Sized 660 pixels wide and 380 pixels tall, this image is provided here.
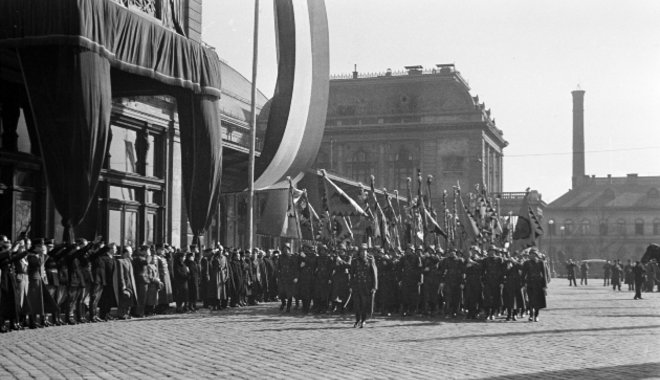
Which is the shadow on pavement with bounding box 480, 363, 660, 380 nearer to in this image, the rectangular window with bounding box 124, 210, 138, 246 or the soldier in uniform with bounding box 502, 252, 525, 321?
the soldier in uniform with bounding box 502, 252, 525, 321

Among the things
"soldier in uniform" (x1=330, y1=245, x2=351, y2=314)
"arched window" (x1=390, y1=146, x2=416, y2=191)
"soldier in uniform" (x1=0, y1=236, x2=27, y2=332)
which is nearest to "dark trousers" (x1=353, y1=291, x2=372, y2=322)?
"soldier in uniform" (x1=330, y1=245, x2=351, y2=314)

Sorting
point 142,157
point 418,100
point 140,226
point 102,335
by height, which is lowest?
point 102,335

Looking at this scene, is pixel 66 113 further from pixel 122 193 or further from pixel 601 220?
pixel 601 220

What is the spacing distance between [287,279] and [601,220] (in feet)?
270

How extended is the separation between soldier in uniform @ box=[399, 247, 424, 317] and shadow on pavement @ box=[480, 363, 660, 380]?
29.7 ft

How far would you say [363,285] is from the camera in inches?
634

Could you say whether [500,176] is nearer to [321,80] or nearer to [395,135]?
[395,135]

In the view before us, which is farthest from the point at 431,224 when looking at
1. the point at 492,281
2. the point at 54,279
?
the point at 54,279

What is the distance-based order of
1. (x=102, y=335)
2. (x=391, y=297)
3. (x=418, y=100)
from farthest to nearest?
(x=418, y=100) < (x=391, y=297) < (x=102, y=335)

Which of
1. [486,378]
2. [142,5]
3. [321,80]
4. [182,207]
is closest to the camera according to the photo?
[486,378]

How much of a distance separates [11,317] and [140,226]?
30.8ft

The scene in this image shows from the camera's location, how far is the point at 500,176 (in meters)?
86.0

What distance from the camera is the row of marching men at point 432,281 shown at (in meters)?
18.8

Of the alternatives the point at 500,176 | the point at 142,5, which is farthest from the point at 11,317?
the point at 500,176
